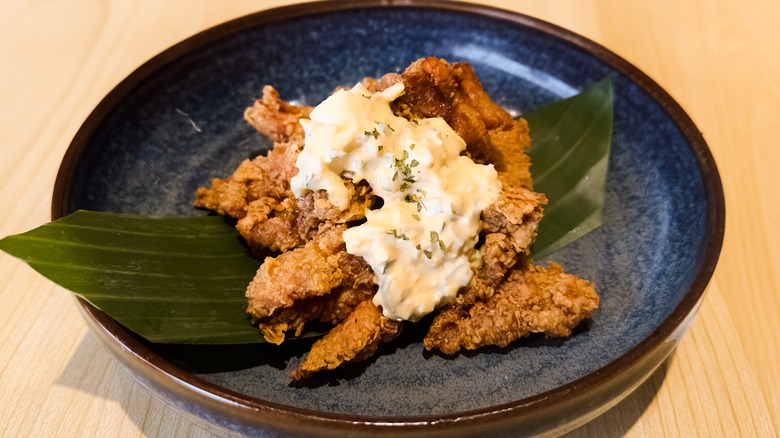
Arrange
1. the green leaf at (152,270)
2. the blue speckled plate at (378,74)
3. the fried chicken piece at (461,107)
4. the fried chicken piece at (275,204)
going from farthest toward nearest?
the fried chicken piece at (461,107) < the fried chicken piece at (275,204) < the green leaf at (152,270) < the blue speckled plate at (378,74)

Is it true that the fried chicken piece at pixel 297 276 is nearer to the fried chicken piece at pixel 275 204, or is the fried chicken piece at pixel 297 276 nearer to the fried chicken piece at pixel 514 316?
the fried chicken piece at pixel 275 204

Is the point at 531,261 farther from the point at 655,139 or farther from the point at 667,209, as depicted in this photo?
the point at 655,139

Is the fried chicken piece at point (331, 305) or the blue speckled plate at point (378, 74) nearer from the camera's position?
the blue speckled plate at point (378, 74)

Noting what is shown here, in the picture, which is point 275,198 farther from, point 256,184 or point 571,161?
point 571,161

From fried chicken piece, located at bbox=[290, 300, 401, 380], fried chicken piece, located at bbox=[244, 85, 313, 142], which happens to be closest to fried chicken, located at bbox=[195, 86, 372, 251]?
fried chicken piece, located at bbox=[244, 85, 313, 142]

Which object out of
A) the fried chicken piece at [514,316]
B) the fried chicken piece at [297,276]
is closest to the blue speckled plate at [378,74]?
the fried chicken piece at [514,316]

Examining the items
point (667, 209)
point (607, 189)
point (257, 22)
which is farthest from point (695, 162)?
point (257, 22)
